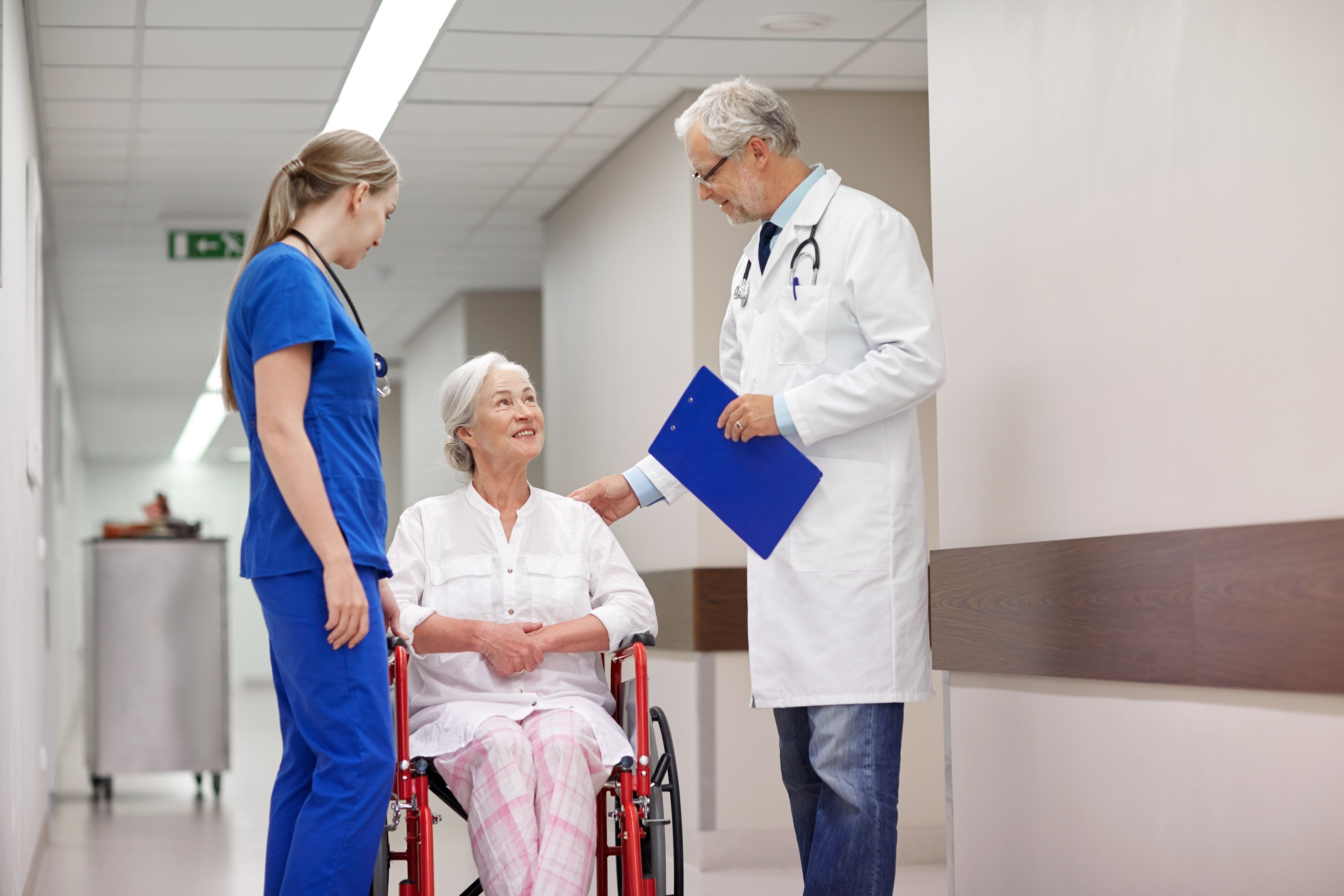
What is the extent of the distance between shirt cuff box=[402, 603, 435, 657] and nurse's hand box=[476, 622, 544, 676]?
0.33ft

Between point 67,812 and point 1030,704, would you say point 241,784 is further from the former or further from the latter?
point 1030,704

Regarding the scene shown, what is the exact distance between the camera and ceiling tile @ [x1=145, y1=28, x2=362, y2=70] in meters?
4.65

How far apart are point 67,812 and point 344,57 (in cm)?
387

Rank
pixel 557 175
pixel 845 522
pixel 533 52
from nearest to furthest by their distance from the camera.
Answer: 1. pixel 845 522
2. pixel 533 52
3. pixel 557 175

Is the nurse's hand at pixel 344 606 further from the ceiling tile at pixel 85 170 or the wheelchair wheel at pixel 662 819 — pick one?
the ceiling tile at pixel 85 170

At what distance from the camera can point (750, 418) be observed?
2.48 metres

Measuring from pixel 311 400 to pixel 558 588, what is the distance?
794 mm

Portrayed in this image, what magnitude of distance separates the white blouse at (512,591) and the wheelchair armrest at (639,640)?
2cm

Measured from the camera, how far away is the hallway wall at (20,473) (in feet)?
→ 10.9

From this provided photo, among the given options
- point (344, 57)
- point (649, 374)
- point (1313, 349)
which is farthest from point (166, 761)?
point (1313, 349)

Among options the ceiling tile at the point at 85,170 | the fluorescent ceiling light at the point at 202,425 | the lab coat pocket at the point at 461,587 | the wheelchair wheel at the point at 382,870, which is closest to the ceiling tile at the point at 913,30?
the lab coat pocket at the point at 461,587

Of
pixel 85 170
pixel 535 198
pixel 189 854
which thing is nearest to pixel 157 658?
pixel 189 854

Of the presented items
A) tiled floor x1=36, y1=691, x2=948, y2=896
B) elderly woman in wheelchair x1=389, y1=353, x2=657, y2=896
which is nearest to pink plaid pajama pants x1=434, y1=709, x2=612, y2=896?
elderly woman in wheelchair x1=389, y1=353, x2=657, y2=896

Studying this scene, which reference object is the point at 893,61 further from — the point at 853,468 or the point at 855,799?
the point at 855,799
